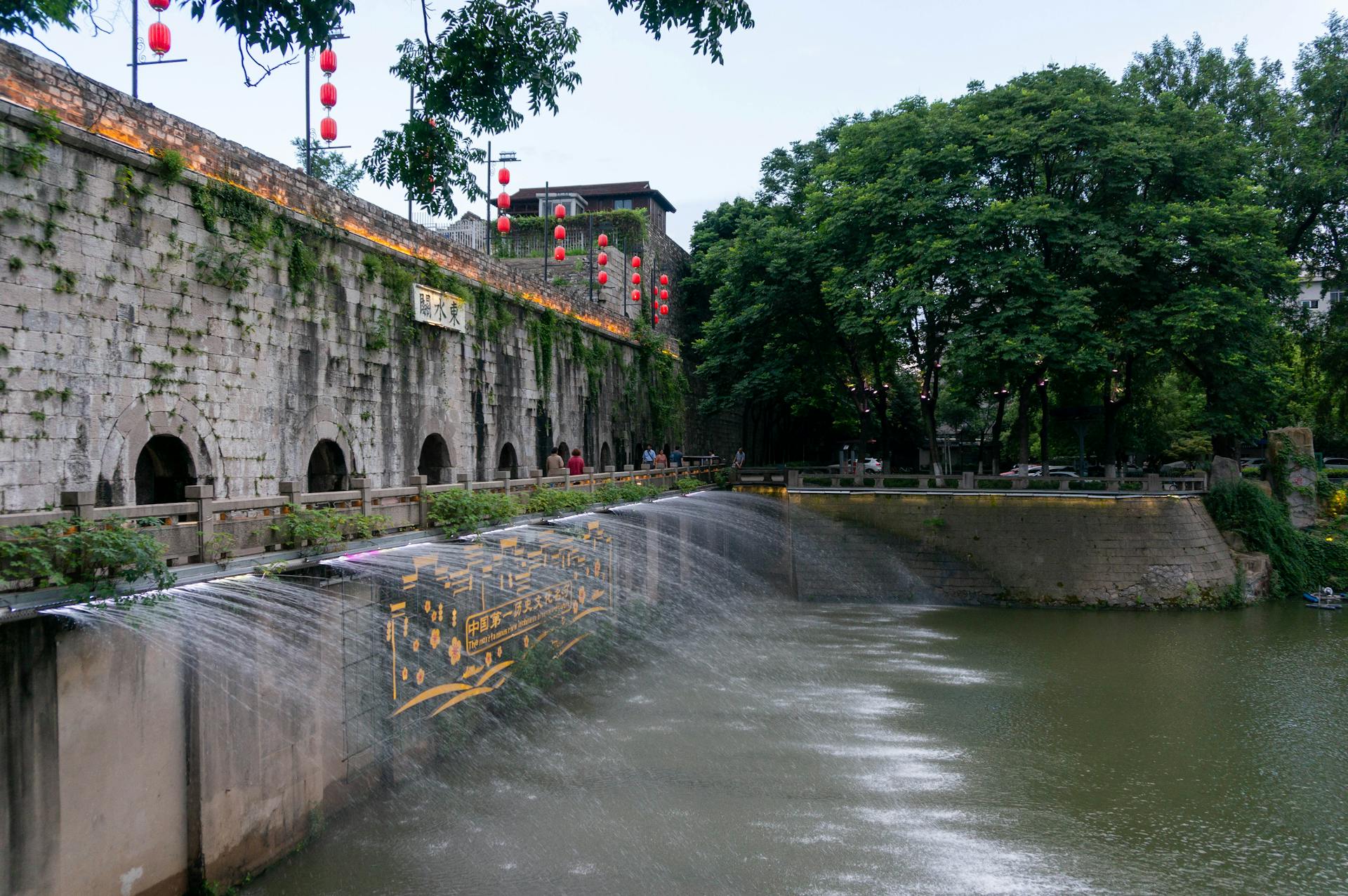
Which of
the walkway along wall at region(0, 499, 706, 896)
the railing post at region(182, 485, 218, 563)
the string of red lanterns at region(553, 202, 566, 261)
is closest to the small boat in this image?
the walkway along wall at region(0, 499, 706, 896)

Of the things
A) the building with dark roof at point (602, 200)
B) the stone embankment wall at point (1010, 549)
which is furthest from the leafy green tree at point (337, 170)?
the stone embankment wall at point (1010, 549)

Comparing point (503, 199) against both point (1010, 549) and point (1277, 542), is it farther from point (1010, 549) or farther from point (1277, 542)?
point (1277, 542)

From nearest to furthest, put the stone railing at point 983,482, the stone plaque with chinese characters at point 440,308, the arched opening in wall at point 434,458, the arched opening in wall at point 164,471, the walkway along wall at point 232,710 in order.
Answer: the walkway along wall at point 232,710 → the arched opening in wall at point 164,471 → the stone plaque with chinese characters at point 440,308 → the arched opening in wall at point 434,458 → the stone railing at point 983,482

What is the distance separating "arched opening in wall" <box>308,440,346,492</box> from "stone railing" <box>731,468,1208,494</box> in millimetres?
13322

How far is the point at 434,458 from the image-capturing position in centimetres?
1491

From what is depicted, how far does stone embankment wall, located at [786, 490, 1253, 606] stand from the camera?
805 inches

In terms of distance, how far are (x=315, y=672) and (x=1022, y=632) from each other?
14.1m

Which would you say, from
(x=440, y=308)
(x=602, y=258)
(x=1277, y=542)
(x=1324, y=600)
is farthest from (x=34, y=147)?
(x=1277, y=542)

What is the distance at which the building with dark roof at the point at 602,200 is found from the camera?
103 feet

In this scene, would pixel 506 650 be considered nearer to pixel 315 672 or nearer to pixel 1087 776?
pixel 315 672

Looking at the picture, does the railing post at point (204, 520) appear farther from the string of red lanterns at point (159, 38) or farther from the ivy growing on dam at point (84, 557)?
the string of red lanterns at point (159, 38)

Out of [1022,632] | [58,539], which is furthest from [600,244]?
[58,539]

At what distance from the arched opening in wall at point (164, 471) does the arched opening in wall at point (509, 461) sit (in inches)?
284

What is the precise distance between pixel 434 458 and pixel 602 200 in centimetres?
2085
